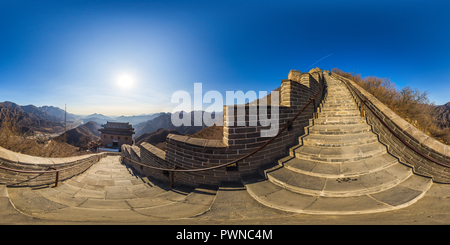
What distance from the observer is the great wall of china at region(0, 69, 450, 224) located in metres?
2.39

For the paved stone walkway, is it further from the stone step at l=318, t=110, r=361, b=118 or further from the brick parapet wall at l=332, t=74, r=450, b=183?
the stone step at l=318, t=110, r=361, b=118

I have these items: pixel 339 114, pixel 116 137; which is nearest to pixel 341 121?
pixel 339 114

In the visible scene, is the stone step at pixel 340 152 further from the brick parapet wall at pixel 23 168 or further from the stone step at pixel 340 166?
the brick parapet wall at pixel 23 168

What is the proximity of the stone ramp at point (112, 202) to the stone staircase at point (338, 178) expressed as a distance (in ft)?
3.92

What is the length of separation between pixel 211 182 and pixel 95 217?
6.85 feet

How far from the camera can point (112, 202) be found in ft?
9.89

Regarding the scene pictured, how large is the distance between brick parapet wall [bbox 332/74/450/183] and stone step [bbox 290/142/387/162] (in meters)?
0.32

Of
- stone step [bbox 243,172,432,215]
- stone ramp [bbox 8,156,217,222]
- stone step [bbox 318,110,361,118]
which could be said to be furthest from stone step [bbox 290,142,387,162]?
stone ramp [bbox 8,156,217,222]

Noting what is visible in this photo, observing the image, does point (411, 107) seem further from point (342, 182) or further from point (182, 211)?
point (182, 211)

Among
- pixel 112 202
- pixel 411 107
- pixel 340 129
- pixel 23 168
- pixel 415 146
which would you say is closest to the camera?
pixel 112 202

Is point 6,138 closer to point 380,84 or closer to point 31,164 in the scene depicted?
point 31,164

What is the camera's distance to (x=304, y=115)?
4926 mm

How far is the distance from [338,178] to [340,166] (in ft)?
1.45

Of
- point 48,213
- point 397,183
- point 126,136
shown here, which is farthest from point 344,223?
point 126,136
